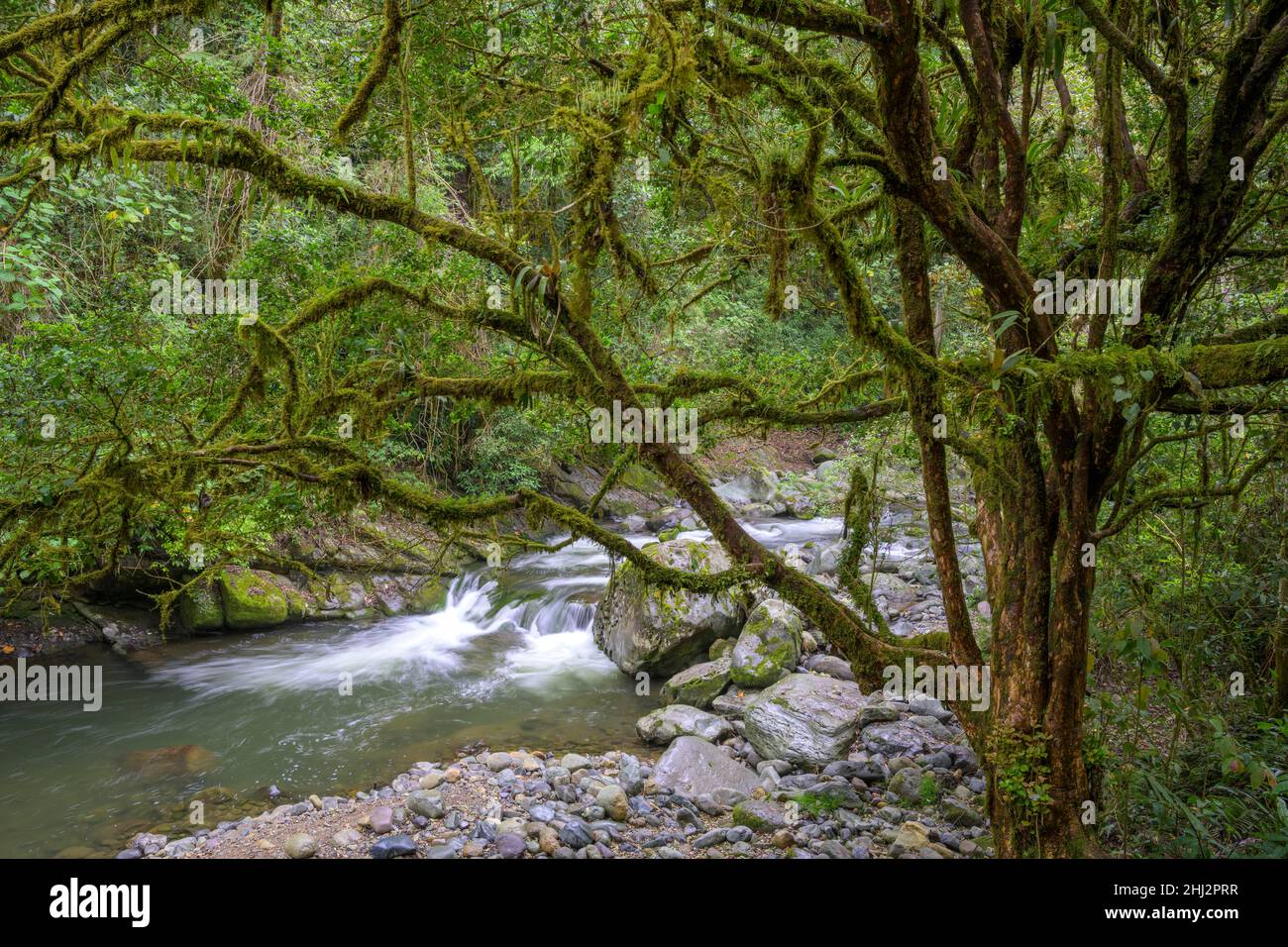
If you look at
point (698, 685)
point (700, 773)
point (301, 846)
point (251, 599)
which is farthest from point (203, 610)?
point (700, 773)

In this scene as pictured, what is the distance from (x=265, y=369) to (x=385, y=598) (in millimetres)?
8065

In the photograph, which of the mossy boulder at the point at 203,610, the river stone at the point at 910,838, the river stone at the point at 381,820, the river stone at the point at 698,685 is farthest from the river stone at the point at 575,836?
the mossy boulder at the point at 203,610

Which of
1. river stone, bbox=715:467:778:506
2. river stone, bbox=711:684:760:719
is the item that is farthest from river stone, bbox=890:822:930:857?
river stone, bbox=715:467:778:506

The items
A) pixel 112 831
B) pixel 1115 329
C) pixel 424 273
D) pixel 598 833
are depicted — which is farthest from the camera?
pixel 112 831

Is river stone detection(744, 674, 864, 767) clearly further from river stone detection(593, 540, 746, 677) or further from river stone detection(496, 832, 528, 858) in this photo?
river stone detection(496, 832, 528, 858)

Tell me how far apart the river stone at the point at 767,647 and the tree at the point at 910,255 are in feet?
12.0

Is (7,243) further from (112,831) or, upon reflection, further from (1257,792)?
(1257,792)

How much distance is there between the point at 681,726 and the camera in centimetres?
702

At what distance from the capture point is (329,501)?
4.04 meters

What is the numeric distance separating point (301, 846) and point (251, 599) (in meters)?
5.86

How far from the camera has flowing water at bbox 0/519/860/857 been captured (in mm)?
6164

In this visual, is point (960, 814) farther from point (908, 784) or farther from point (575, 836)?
point (575, 836)

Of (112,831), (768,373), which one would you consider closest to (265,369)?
(768,373)
